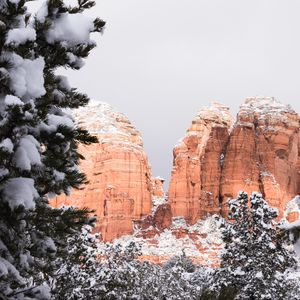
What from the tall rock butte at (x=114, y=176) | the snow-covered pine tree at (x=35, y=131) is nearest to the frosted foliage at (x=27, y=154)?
the snow-covered pine tree at (x=35, y=131)

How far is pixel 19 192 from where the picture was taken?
605 centimetres

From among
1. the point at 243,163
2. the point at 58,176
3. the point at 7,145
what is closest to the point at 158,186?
the point at 243,163

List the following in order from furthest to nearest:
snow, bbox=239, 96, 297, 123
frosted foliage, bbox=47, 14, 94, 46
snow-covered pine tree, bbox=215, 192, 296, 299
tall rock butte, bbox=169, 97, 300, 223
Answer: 1. snow, bbox=239, 96, 297, 123
2. tall rock butte, bbox=169, 97, 300, 223
3. snow-covered pine tree, bbox=215, 192, 296, 299
4. frosted foliage, bbox=47, 14, 94, 46

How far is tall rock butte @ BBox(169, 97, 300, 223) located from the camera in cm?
11774

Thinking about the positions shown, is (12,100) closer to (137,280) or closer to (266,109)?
(137,280)

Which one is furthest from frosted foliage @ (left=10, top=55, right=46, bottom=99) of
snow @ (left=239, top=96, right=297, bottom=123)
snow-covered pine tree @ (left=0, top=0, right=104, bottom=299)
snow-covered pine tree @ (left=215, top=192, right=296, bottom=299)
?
snow @ (left=239, top=96, right=297, bottom=123)

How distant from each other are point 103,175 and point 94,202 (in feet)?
23.6

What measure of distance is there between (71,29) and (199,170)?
4608 inches

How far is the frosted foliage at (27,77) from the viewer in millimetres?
6027

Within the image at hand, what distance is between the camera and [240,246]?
24.2 meters

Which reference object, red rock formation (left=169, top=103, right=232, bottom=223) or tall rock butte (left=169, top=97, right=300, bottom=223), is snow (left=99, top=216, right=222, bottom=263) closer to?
red rock formation (left=169, top=103, right=232, bottom=223)

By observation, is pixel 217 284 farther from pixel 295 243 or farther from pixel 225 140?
pixel 225 140

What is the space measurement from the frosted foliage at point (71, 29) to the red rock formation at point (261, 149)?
111472 mm

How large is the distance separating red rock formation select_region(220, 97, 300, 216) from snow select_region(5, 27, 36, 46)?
11251 centimetres
